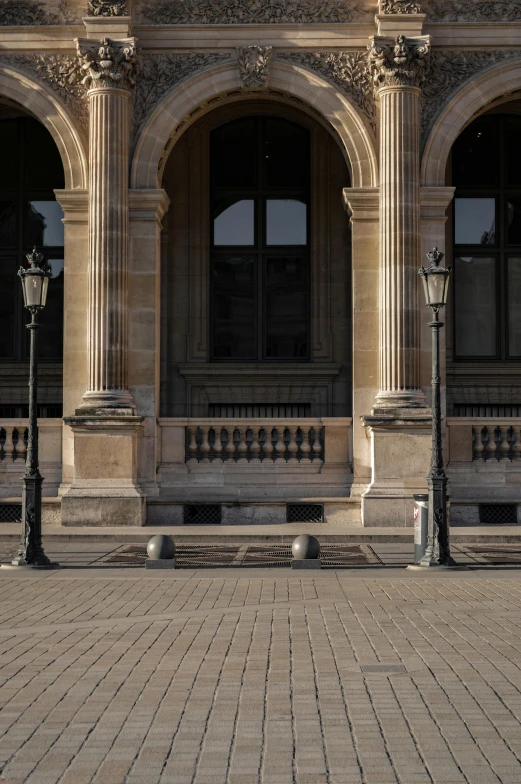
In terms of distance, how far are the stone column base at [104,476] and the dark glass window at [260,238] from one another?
5801mm

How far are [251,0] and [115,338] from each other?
7.32 metres

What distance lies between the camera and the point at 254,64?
2472 centimetres

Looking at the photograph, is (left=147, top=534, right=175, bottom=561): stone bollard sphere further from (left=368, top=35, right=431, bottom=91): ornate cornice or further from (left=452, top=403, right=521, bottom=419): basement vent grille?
(left=452, top=403, right=521, bottom=419): basement vent grille

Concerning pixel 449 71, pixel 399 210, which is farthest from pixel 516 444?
pixel 449 71

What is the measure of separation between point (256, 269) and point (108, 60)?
6.73 meters

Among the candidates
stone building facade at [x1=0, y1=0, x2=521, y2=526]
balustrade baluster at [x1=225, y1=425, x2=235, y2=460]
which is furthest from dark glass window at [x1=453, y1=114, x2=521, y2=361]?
balustrade baluster at [x1=225, y1=425, x2=235, y2=460]

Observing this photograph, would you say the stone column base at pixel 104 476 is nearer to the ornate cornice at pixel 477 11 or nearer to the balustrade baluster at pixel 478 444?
the balustrade baluster at pixel 478 444

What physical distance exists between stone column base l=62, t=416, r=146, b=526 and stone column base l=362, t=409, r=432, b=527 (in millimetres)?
4406

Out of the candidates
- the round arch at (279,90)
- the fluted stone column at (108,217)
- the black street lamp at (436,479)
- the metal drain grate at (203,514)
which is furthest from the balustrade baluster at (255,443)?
the black street lamp at (436,479)

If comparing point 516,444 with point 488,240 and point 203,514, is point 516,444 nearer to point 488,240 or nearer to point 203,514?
point 203,514

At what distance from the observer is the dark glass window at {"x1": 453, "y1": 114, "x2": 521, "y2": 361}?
28.7 meters

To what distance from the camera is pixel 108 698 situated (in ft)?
27.9

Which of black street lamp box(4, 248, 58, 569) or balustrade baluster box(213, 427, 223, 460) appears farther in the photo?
balustrade baluster box(213, 427, 223, 460)

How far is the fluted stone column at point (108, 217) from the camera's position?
24.0m
